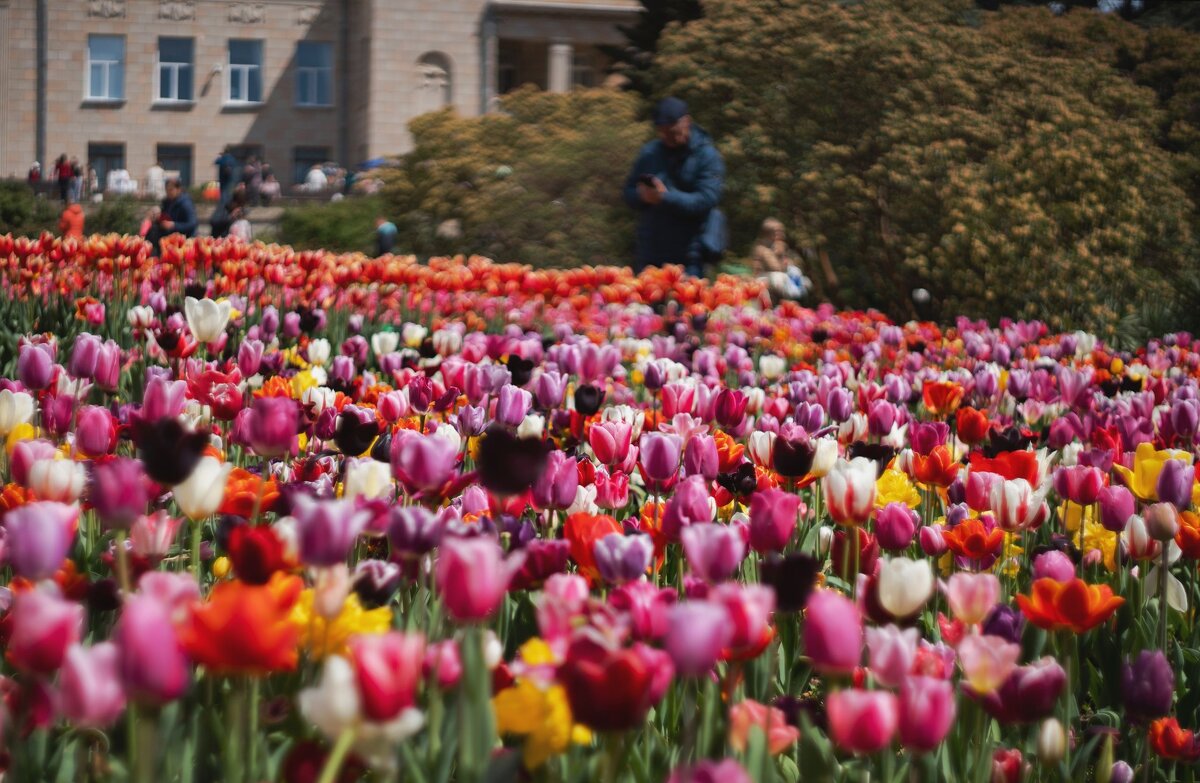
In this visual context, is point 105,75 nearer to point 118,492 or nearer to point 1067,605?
point 118,492

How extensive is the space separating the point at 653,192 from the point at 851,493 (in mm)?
7796

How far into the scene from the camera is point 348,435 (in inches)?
88.2

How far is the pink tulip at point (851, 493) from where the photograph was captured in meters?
1.93

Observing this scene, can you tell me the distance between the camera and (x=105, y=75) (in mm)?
44562

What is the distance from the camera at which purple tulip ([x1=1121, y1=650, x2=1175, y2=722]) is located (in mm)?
1663

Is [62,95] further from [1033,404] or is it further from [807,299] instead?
[1033,404]

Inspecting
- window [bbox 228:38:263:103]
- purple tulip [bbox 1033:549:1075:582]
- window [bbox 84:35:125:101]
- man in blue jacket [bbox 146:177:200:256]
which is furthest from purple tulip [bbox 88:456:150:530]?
window [bbox 84:35:125:101]

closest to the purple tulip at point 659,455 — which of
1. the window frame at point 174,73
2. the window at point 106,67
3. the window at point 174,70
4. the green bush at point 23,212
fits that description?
the green bush at point 23,212

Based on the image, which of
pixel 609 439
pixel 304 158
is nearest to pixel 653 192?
pixel 609 439

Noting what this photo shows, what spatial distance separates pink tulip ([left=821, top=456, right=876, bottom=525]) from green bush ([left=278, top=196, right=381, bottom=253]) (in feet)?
84.2

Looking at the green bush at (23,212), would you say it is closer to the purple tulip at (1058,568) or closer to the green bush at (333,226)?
the green bush at (333,226)

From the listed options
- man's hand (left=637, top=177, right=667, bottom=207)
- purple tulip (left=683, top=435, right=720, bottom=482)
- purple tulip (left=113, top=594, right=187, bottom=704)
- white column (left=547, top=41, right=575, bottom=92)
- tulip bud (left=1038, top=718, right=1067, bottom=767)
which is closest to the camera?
purple tulip (left=113, top=594, right=187, bottom=704)

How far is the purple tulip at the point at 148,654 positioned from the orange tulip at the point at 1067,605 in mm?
1072

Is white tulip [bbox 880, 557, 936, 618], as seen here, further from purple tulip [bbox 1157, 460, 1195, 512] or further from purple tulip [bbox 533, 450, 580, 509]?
purple tulip [bbox 1157, 460, 1195, 512]
